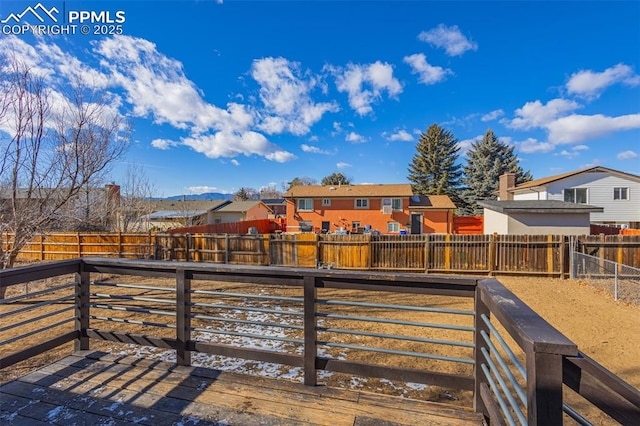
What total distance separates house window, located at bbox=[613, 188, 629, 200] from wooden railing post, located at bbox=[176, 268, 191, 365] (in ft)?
82.0

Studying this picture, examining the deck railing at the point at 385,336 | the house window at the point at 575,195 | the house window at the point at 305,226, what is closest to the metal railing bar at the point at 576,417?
the deck railing at the point at 385,336

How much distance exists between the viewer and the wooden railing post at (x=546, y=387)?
984mm

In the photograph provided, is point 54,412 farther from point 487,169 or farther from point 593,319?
point 487,169

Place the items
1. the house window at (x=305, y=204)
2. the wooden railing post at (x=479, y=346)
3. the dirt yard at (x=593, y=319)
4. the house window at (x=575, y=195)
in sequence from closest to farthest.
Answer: the wooden railing post at (x=479, y=346), the dirt yard at (x=593, y=319), the house window at (x=575, y=195), the house window at (x=305, y=204)

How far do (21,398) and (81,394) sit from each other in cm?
42

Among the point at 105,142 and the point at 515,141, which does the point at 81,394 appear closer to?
the point at 105,142

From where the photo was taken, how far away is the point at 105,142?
661 cm

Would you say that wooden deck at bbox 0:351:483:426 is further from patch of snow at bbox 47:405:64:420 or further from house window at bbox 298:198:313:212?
house window at bbox 298:198:313:212

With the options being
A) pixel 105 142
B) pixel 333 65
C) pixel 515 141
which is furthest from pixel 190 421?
A: pixel 515 141

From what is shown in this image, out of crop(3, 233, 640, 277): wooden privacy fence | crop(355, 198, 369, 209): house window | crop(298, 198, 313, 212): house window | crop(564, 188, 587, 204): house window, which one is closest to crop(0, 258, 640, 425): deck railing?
crop(3, 233, 640, 277): wooden privacy fence

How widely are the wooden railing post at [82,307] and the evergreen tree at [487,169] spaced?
33.2 m

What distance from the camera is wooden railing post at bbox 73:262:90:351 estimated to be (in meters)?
2.90

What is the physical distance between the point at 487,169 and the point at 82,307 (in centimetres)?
3529

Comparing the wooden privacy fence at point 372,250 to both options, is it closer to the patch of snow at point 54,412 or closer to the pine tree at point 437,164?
the patch of snow at point 54,412
